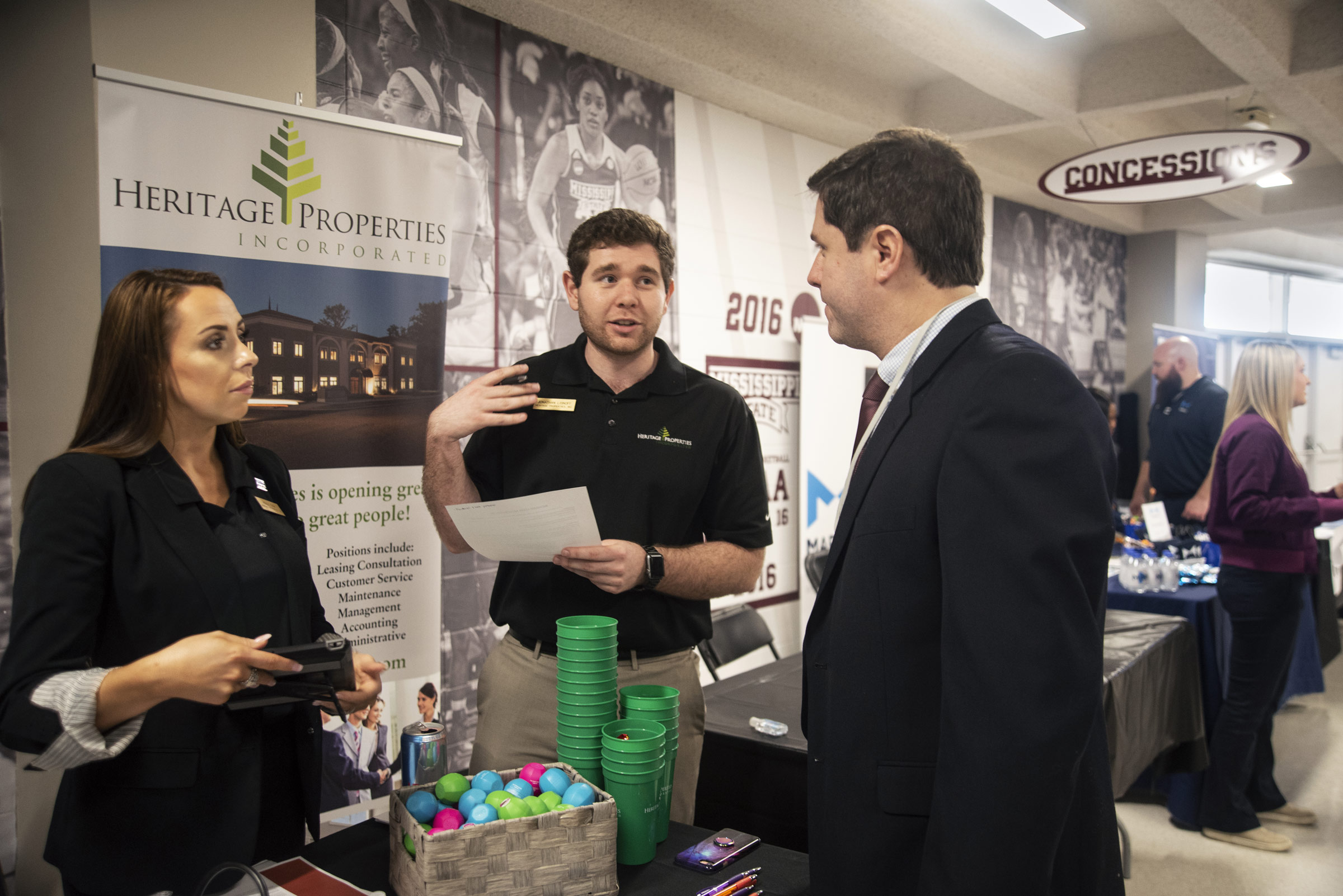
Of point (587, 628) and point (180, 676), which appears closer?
point (180, 676)

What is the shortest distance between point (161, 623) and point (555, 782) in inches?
25.7

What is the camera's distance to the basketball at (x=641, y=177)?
4117 mm

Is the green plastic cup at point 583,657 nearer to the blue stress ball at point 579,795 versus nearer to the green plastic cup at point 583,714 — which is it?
the green plastic cup at point 583,714

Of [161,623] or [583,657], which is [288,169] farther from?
[583,657]

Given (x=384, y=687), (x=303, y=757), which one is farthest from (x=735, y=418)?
(x=384, y=687)

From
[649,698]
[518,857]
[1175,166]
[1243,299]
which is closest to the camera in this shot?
[518,857]

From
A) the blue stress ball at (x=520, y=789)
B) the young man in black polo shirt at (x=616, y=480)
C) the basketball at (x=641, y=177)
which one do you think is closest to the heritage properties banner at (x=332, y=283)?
the young man in black polo shirt at (x=616, y=480)

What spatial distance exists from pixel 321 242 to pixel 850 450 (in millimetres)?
3546

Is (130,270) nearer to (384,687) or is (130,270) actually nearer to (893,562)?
(384,687)

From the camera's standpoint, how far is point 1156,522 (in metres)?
5.01

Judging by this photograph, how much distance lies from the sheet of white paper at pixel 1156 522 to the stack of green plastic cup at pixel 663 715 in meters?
4.40

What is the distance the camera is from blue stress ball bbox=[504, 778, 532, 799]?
1.28 meters

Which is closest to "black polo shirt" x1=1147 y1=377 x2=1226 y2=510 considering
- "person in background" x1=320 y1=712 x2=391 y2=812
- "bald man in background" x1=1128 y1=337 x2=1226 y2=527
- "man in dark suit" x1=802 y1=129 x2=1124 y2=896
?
"bald man in background" x1=1128 y1=337 x2=1226 y2=527

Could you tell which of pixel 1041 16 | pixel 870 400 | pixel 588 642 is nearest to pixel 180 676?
pixel 588 642
